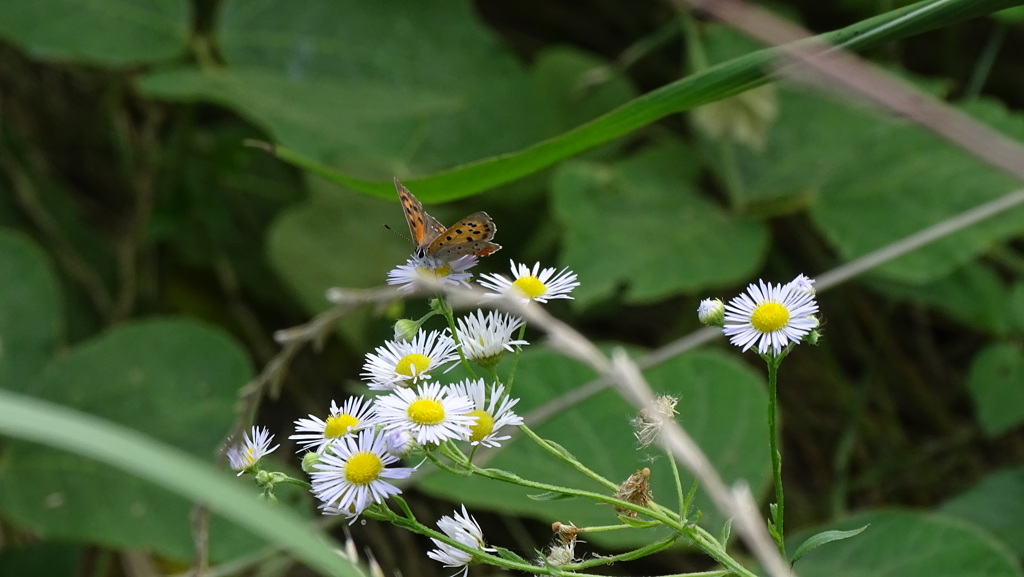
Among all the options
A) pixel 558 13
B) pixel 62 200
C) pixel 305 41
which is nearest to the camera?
pixel 305 41

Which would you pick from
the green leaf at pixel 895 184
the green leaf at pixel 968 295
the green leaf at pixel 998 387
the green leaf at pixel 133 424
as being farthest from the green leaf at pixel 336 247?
the green leaf at pixel 998 387

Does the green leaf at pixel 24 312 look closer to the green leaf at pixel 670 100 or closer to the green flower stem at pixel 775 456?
the green leaf at pixel 670 100

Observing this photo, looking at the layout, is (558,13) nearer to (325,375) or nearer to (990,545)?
(325,375)

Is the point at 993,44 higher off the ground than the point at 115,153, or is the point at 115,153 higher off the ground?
the point at 993,44

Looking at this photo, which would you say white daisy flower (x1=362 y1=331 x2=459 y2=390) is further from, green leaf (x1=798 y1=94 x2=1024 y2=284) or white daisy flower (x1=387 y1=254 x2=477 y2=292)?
green leaf (x1=798 y1=94 x2=1024 y2=284)

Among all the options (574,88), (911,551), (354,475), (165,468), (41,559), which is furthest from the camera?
(574,88)

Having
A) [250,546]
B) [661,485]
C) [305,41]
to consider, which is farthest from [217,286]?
[661,485]

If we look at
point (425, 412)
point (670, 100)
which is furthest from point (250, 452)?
point (670, 100)

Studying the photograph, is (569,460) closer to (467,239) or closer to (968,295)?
(467,239)
